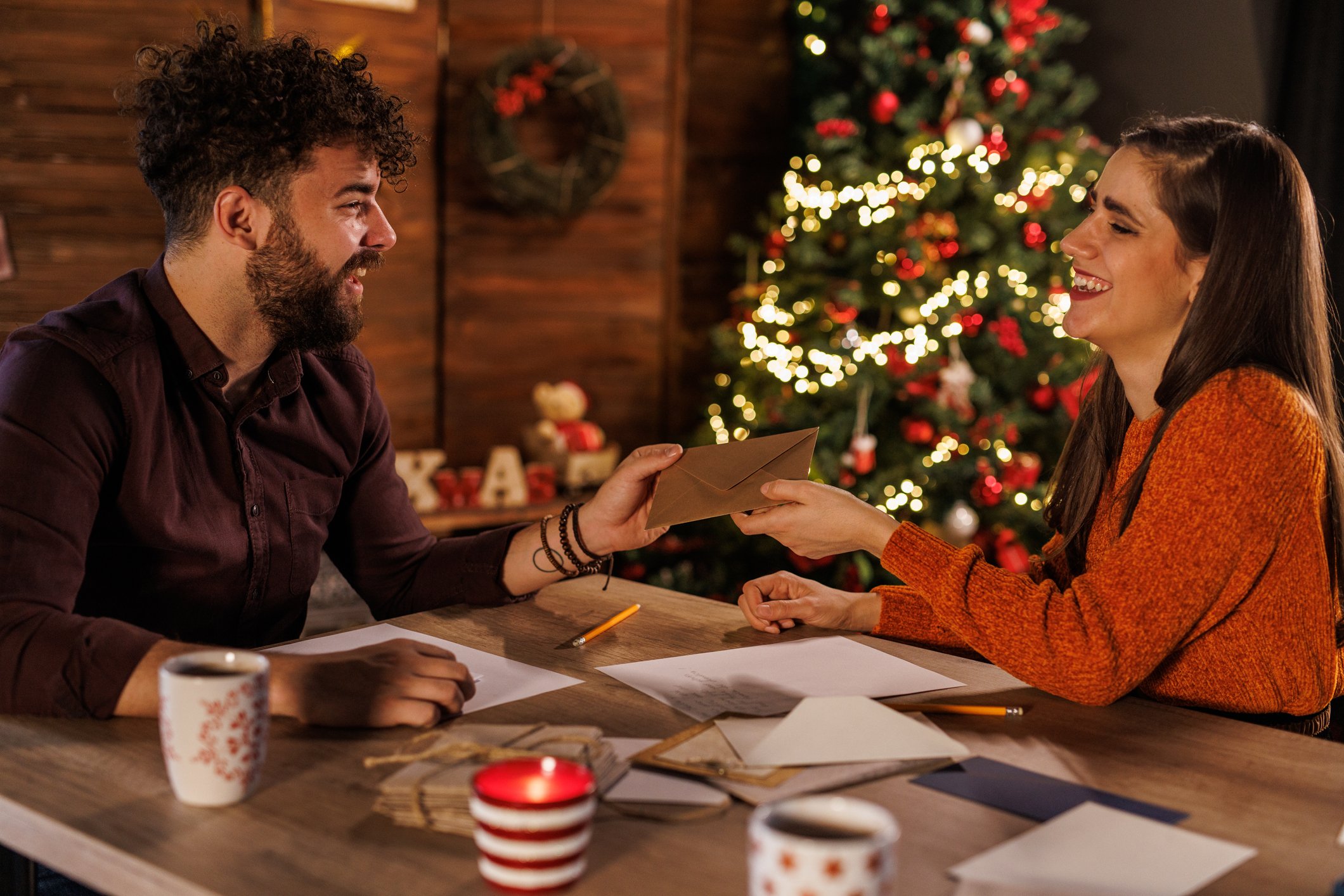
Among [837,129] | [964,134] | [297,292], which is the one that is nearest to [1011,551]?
[964,134]

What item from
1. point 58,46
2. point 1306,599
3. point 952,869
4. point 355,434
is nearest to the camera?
point 952,869

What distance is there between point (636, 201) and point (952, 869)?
341 centimetres

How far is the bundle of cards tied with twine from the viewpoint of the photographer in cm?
94

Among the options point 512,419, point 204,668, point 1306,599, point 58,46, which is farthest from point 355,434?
point 512,419

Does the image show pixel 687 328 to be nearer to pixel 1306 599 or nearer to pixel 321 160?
pixel 321 160

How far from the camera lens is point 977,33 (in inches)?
145

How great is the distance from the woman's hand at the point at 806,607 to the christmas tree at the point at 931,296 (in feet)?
6.74

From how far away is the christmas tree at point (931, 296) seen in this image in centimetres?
365

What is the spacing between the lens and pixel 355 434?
1757 mm

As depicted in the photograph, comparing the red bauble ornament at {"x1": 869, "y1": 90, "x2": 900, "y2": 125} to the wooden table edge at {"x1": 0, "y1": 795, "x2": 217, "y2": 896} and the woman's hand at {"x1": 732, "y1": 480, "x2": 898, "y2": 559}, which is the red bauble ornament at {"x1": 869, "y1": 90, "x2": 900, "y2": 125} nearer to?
the woman's hand at {"x1": 732, "y1": 480, "x2": 898, "y2": 559}

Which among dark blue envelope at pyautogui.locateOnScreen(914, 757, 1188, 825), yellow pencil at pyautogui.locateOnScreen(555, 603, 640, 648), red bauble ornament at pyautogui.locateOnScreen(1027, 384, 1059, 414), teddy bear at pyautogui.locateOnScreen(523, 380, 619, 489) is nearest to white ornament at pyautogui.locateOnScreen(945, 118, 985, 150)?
red bauble ornament at pyautogui.locateOnScreen(1027, 384, 1059, 414)

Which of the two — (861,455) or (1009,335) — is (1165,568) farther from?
(1009,335)

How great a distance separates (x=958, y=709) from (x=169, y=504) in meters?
0.95

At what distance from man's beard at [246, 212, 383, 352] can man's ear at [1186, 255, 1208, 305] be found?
3.61 feet
